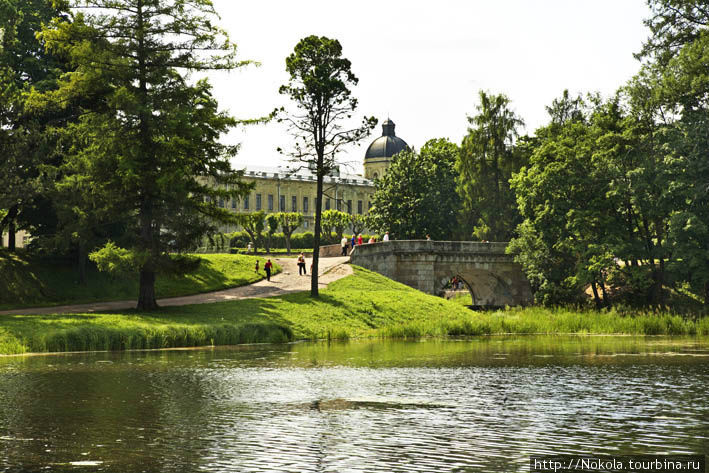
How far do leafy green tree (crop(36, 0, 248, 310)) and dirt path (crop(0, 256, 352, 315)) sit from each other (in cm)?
320

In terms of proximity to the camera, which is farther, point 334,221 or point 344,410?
point 334,221

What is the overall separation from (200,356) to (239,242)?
8036 cm

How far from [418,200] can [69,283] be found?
32.7m

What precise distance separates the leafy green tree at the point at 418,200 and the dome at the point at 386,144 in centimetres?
10150

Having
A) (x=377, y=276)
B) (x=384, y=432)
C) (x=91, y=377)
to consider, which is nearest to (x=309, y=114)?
(x=377, y=276)

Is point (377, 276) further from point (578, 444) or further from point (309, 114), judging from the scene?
point (578, 444)

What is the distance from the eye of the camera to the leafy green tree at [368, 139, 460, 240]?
71.4 m

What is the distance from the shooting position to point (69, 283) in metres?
46.8

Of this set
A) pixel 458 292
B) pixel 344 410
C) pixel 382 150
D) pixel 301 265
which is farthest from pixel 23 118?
pixel 382 150

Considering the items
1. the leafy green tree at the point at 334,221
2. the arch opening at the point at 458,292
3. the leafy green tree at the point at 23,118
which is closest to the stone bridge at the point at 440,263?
the arch opening at the point at 458,292

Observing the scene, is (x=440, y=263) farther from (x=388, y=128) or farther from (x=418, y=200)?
(x=388, y=128)

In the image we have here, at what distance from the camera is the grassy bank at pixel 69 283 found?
144ft

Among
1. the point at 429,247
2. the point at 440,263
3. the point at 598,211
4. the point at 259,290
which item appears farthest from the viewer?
the point at 440,263

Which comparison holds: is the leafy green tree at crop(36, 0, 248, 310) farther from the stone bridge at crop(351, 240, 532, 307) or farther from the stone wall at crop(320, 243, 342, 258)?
the stone wall at crop(320, 243, 342, 258)
